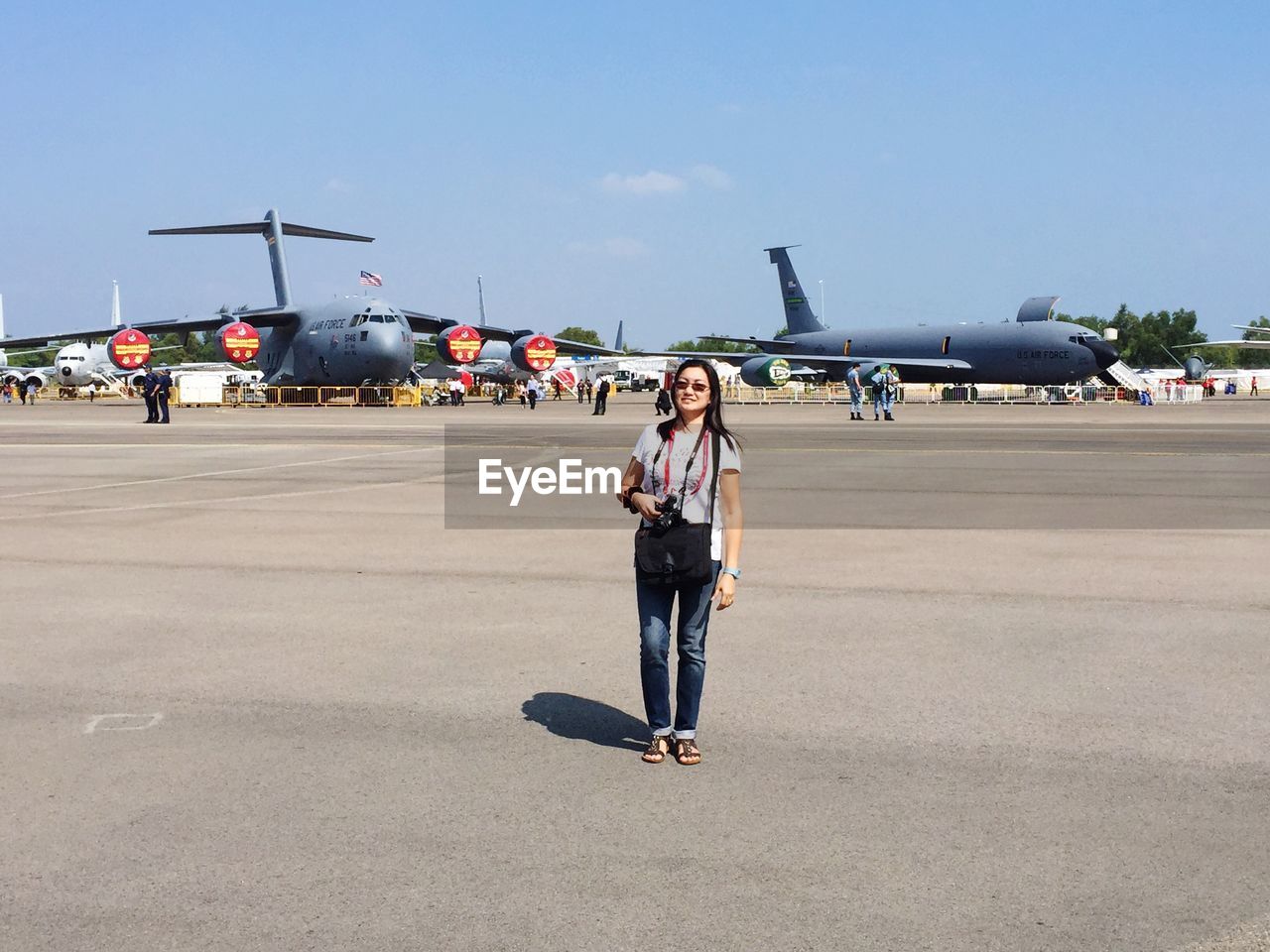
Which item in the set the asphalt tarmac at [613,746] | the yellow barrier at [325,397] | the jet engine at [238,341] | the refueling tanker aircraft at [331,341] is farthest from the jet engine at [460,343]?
Answer: the asphalt tarmac at [613,746]

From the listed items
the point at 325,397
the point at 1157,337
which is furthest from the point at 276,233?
the point at 1157,337

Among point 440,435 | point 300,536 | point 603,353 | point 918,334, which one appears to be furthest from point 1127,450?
point 918,334

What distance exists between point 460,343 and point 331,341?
17.8 ft

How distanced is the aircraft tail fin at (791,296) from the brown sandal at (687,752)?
2993 inches

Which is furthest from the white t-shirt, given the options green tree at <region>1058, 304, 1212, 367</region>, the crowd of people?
green tree at <region>1058, 304, 1212, 367</region>

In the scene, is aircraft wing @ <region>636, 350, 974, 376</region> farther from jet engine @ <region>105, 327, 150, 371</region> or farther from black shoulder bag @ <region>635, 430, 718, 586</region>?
black shoulder bag @ <region>635, 430, 718, 586</region>

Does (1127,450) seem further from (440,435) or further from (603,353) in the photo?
(603,353)

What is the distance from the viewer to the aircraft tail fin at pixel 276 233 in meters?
58.7

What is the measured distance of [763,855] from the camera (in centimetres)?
416

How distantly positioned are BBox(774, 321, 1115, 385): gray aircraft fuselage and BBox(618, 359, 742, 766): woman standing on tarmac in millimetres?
52674

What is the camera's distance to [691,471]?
5273mm

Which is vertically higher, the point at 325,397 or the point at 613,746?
the point at 613,746

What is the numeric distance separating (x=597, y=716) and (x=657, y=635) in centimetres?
83

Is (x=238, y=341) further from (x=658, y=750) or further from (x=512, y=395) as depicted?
(x=658, y=750)
